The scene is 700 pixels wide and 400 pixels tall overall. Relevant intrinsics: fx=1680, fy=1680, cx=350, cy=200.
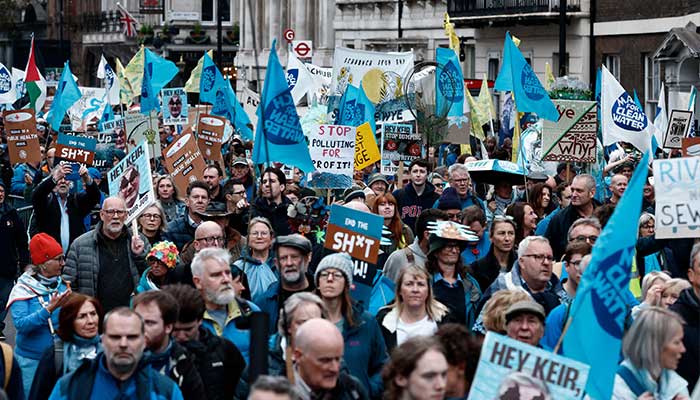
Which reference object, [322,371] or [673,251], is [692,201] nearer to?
[673,251]

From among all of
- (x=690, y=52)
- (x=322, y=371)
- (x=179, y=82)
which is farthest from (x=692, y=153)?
(x=179, y=82)

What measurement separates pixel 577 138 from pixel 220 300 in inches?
335

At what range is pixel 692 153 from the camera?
48.2ft

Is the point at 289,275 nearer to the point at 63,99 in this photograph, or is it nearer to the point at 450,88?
the point at 450,88

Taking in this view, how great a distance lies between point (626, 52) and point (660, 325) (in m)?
28.5

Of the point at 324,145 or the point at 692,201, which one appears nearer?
the point at 692,201

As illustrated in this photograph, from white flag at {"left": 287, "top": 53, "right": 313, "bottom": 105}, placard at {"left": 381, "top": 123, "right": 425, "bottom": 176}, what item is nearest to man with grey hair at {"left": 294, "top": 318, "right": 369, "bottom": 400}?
placard at {"left": 381, "top": 123, "right": 425, "bottom": 176}

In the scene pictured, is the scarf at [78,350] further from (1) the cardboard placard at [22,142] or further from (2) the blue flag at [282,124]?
(1) the cardboard placard at [22,142]

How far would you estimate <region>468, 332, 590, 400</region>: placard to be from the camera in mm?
A: 6703

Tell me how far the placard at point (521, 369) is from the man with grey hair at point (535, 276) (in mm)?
2936

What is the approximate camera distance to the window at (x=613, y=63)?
3578cm

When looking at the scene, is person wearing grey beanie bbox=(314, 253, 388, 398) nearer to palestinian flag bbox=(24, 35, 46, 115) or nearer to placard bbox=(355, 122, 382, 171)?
placard bbox=(355, 122, 382, 171)

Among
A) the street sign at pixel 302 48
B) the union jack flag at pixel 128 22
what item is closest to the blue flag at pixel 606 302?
the street sign at pixel 302 48

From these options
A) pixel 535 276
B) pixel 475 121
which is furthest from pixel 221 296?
pixel 475 121
